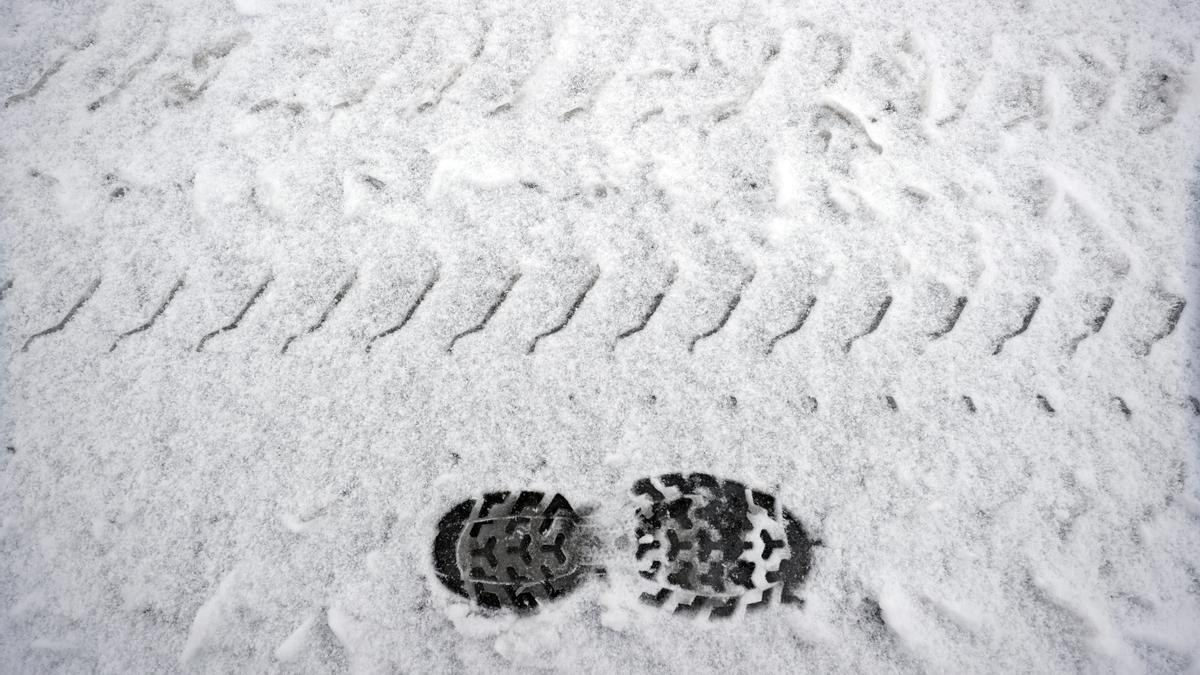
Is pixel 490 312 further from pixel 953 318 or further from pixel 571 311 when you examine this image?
pixel 953 318

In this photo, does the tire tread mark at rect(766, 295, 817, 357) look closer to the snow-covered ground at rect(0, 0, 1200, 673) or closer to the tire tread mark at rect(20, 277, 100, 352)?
the snow-covered ground at rect(0, 0, 1200, 673)

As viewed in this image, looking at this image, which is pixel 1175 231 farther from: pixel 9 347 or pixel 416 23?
pixel 9 347

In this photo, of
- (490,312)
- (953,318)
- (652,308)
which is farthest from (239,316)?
(953,318)

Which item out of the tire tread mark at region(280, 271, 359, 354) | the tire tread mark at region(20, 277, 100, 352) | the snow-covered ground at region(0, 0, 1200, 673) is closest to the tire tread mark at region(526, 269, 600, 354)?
the snow-covered ground at region(0, 0, 1200, 673)

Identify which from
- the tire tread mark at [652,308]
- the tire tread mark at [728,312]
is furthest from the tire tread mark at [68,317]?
the tire tread mark at [728,312]

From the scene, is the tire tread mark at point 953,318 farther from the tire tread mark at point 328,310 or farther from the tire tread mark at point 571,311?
the tire tread mark at point 328,310

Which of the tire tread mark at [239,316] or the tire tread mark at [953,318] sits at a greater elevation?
the tire tread mark at [953,318]

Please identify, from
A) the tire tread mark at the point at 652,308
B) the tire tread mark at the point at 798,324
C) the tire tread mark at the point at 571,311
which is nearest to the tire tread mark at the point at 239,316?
the tire tread mark at the point at 571,311

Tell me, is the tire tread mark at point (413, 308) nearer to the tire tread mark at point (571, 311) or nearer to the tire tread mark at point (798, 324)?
the tire tread mark at point (571, 311)

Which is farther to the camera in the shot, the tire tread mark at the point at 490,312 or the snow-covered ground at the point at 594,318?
the tire tread mark at the point at 490,312
